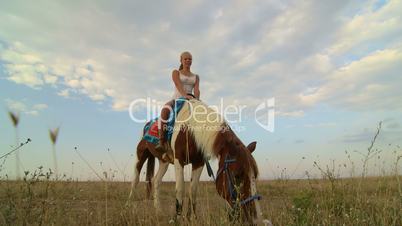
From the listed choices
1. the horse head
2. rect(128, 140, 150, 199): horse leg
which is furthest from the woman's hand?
rect(128, 140, 150, 199): horse leg

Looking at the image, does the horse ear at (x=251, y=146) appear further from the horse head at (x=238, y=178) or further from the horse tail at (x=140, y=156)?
the horse tail at (x=140, y=156)

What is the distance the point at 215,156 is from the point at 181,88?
1.91 meters

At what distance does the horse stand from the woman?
34 cm

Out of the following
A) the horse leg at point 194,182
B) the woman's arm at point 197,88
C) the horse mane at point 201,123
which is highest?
the woman's arm at point 197,88

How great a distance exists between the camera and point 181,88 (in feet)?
18.9

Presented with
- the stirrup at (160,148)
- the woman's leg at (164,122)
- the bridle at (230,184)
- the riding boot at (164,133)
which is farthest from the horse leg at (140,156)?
the bridle at (230,184)

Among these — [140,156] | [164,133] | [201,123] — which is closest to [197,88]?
[164,133]

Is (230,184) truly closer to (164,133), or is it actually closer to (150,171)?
(164,133)

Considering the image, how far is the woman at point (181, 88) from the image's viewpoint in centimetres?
557

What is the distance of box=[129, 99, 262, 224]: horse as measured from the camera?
3.58 meters

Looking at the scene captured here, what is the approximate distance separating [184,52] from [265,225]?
3979mm

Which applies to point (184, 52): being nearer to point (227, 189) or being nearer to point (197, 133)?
point (197, 133)

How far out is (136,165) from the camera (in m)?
7.34

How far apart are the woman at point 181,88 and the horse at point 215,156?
340mm
